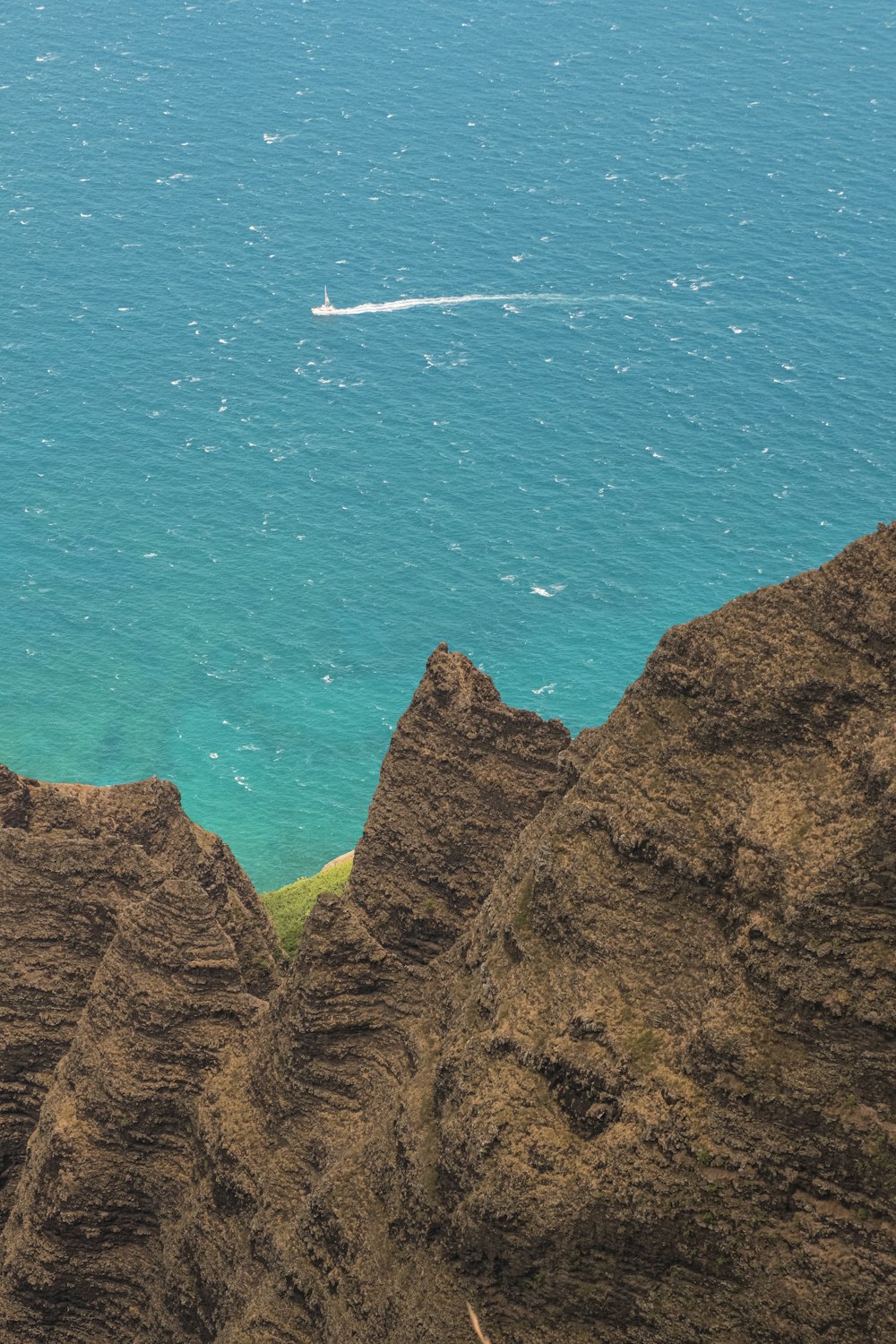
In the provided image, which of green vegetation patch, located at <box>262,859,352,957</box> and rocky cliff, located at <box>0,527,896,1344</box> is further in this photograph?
green vegetation patch, located at <box>262,859,352,957</box>

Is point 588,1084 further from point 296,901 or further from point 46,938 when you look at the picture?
point 296,901

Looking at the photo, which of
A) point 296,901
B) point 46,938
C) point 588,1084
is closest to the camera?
point 588,1084

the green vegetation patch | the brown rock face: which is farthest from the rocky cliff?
the green vegetation patch

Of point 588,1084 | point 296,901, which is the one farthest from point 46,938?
point 296,901

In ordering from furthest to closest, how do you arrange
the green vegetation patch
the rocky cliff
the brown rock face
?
the green vegetation patch < the brown rock face < the rocky cliff

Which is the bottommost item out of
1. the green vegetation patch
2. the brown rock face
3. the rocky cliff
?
the rocky cliff

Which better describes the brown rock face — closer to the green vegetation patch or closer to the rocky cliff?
the rocky cliff

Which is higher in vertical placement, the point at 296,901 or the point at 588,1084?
the point at 296,901

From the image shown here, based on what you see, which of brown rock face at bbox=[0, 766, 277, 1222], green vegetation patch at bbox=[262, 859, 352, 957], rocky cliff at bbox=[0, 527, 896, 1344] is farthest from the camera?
green vegetation patch at bbox=[262, 859, 352, 957]
